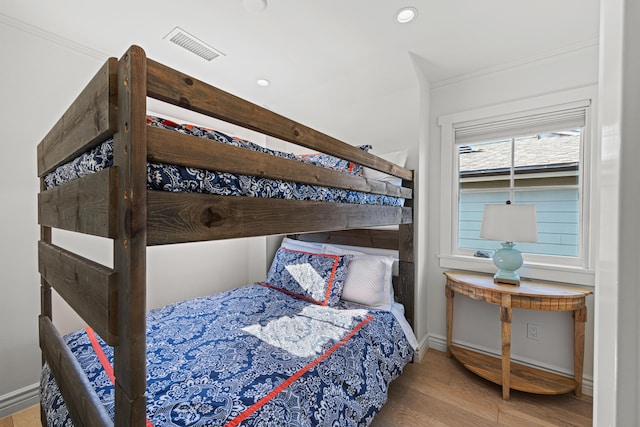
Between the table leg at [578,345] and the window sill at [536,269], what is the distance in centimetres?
25

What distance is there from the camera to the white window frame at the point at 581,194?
1.91m

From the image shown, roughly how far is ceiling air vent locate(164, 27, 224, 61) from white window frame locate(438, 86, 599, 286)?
2.01 metres

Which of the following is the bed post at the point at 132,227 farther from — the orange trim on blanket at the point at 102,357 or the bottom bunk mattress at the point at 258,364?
the orange trim on blanket at the point at 102,357

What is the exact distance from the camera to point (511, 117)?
2189 mm

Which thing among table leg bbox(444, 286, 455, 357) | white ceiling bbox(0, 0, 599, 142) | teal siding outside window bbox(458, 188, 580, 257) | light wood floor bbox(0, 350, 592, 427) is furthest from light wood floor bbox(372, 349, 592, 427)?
white ceiling bbox(0, 0, 599, 142)

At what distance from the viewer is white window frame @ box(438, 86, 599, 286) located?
191 cm

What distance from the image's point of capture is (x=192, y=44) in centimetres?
200

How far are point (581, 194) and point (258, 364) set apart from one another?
2.45 m

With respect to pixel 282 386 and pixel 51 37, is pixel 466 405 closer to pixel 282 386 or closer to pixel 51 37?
pixel 282 386

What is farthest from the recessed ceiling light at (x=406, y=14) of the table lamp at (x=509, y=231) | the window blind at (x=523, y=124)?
the table lamp at (x=509, y=231)

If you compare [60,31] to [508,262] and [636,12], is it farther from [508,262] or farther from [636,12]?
[508,262]

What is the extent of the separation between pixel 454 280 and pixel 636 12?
2.20m

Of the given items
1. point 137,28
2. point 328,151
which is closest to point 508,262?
point 328,151

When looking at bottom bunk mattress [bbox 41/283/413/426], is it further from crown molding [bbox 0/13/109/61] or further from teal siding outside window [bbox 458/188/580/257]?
crown molding [bbox 0/13/109/61]
